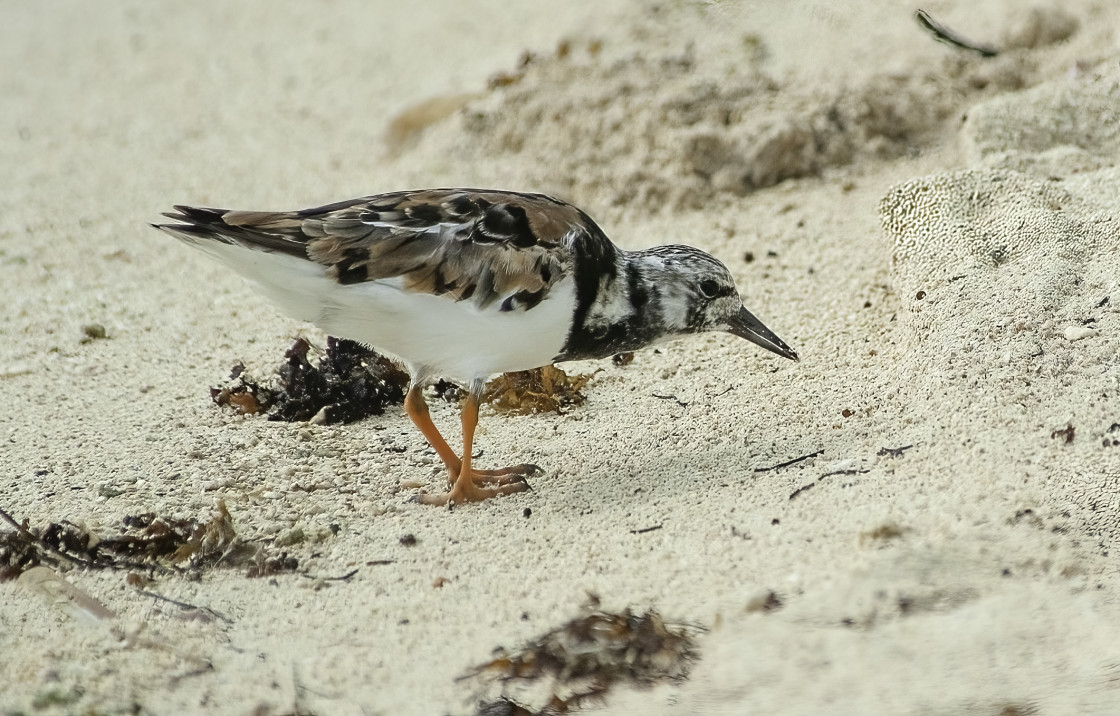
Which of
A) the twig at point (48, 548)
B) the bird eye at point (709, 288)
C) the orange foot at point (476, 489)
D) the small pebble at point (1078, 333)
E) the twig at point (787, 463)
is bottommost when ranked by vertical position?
the orange foot at point (476, 489)

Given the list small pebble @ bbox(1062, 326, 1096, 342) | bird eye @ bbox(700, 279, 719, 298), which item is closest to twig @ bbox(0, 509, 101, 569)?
bird eye @ bbox(700, 279, 719, 298)

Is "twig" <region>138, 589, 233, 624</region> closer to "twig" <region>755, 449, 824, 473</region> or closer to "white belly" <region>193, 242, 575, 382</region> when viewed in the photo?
"white belly" <region>193, 242, 575, 382</region>

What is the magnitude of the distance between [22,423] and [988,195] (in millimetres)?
4197

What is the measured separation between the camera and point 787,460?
3900mm

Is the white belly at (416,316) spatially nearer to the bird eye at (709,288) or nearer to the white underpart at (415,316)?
the white underpart at (415,316)

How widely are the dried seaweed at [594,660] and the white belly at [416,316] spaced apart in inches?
45.5

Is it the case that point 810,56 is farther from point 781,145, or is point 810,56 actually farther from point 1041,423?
point 1041,423

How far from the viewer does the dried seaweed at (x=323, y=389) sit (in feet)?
15.4

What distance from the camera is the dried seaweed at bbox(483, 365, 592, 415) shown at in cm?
475

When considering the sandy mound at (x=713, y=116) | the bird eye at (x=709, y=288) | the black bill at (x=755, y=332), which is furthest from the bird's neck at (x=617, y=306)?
the sandy mound at (x=713, y=116)

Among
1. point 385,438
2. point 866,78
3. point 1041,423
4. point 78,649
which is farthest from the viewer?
point 866,78

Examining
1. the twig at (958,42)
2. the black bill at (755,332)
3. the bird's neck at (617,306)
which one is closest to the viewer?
the bird's neck at (617,306)

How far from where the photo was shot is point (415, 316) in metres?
3.89

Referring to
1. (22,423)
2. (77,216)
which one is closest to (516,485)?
(22,423)
